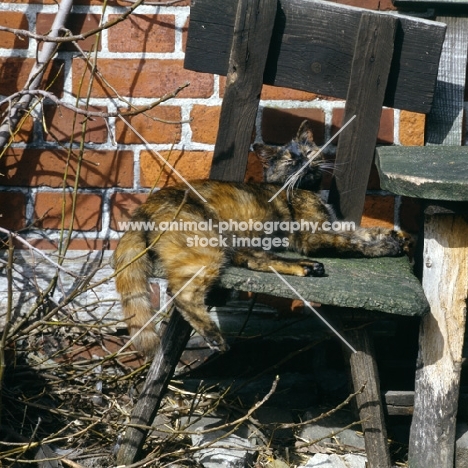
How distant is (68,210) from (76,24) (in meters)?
0.74

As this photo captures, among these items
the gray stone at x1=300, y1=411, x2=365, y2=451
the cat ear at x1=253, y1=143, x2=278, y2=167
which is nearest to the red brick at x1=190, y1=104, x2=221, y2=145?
the cat ear at x1=253, y1=143, x2=278, y2=167

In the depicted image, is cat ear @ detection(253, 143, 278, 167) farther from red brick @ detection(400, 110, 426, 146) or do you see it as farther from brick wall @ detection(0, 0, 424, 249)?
red brick @ detection(400, 110, 426, 146)

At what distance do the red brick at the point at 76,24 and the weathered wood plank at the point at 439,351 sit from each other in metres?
1.54

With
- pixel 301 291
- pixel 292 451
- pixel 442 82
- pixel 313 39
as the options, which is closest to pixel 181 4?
pixel 313 39

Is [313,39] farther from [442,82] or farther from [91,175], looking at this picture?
[91,175]

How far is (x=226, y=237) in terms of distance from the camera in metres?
2.93

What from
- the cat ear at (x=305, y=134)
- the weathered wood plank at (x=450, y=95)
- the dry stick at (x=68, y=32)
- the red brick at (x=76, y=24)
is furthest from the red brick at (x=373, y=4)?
the red brick at (x=76, y=24)

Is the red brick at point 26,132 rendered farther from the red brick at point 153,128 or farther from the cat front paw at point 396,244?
the cat front paw at point 396,244

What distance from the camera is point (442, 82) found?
10.00 ft

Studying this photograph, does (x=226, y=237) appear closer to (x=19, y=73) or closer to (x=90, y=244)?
(x=90, y=244)

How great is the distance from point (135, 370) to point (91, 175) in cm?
81

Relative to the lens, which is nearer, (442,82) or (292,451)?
(292,451)

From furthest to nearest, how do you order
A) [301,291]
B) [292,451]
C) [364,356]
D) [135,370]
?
[135,370] → [292,451] → [364,356] → [301,291]

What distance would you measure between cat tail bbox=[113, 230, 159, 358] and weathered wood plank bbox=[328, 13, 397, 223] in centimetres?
83
